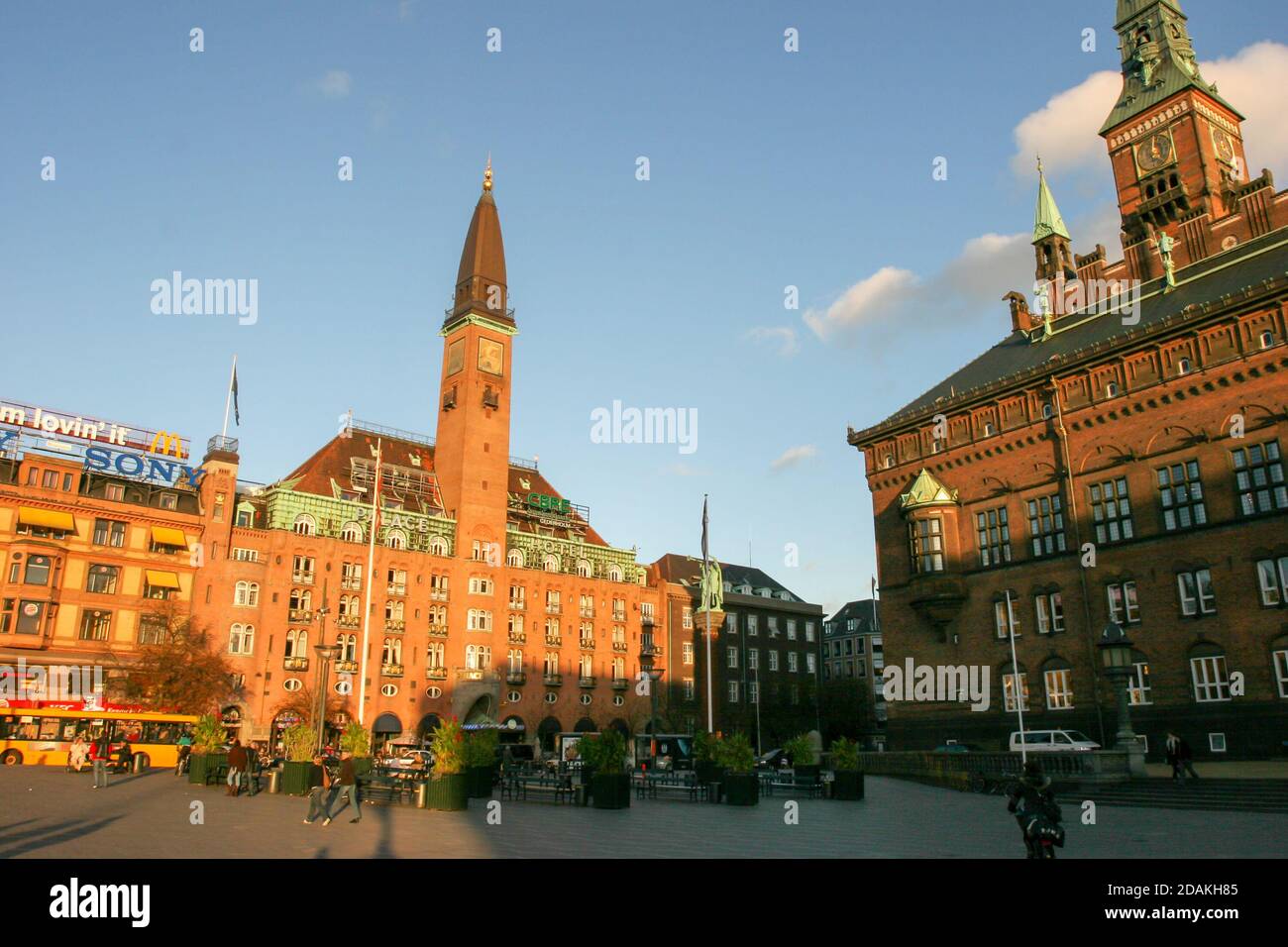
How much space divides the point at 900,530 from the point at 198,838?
46474mm

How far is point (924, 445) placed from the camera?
56.0 meters

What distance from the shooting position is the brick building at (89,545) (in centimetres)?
5641

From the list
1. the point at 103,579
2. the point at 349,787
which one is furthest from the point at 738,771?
the point at 103,579

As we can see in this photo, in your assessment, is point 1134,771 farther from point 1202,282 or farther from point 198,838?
point 198,838

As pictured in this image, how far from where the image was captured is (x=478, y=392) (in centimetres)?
7906

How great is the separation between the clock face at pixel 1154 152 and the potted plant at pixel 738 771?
51.8 m

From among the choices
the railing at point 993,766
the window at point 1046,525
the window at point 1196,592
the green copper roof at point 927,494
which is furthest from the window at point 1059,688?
the green copper roof at point 927,494

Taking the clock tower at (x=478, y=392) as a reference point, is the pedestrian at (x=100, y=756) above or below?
below

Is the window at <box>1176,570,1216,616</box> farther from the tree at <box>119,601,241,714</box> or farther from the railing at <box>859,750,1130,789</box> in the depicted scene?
the tree at <box>119,601,241,714</box>

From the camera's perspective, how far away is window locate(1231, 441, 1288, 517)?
128 feet

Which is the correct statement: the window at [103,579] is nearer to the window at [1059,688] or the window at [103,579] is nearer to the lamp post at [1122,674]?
the window at [1059,688]

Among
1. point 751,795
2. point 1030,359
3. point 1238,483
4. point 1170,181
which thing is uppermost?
point 1170,181

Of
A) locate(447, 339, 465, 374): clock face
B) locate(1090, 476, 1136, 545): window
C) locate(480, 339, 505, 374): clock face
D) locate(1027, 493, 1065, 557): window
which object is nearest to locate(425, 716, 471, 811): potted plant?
locate(1090, 476, 1136, 545): window

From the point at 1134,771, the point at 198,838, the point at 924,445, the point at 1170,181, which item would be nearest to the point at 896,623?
the point at 924,445
